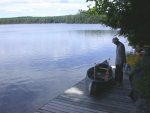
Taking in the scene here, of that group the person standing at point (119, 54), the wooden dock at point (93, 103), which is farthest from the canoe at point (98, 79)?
the person standing at point (119, 54)

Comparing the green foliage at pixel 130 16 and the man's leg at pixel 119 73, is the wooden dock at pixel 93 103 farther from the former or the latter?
the green foliage at pixel 130 16

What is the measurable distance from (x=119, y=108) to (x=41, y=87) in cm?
810

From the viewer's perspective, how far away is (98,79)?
29.9 ft

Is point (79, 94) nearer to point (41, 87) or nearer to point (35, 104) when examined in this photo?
point (35, 104)

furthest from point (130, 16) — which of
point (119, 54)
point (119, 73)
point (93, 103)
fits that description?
point (93, 103)

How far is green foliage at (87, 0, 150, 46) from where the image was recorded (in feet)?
23.1

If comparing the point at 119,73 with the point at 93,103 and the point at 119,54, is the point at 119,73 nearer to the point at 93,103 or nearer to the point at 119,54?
the point at 119,54

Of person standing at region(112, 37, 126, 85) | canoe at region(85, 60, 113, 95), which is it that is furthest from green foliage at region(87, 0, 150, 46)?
canoe at region(85, 60, 113, 95)

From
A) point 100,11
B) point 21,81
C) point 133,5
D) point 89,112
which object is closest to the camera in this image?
point 89,112

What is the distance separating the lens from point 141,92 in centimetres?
529

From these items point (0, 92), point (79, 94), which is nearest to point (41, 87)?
point (0, 92)

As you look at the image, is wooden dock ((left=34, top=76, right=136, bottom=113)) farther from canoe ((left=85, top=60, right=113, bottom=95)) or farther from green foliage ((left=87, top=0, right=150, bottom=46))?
green foliage ((left=87, top=0, right=150, bottom=46))

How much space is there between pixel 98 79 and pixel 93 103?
5.84ft

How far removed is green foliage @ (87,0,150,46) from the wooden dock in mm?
1708
